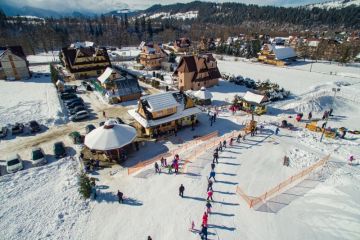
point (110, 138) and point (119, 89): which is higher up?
point (119, 89)

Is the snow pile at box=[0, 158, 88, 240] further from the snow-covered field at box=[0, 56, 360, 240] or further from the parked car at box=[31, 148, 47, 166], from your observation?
the parked car at box=[31, 148, 47, 166]

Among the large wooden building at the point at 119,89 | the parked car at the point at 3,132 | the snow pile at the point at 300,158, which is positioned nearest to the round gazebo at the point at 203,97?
the large wooden building at the point at 119,89

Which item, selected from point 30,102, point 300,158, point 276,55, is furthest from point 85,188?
point 276,55

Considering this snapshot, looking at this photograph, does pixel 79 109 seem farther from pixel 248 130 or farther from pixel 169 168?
pixel 248 130

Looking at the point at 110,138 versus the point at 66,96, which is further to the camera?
the point at 66,96

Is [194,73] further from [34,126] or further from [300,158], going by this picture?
[34,126]

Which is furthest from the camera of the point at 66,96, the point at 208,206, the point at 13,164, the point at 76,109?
the point at 66,96
